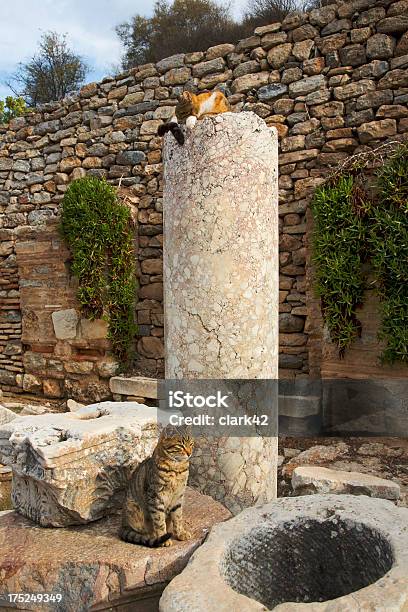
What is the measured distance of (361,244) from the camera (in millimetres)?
4793

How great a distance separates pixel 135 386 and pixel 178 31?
6.54 meters

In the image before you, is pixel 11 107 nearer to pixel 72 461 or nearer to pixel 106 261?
pixel 106 261

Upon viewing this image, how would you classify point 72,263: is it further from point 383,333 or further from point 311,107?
point 383,333

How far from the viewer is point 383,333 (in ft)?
15.2

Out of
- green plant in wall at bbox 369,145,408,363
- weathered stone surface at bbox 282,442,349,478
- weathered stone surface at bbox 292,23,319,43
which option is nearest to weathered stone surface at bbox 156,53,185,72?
weathered stone surface at bbox 292,23,319,43

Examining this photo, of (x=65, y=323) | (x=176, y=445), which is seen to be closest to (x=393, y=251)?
(x=176, y=445)

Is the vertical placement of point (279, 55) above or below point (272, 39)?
below

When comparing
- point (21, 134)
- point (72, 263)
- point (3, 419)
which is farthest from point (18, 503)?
point (21, 134)

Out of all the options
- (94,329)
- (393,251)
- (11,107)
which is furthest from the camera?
(11,107)

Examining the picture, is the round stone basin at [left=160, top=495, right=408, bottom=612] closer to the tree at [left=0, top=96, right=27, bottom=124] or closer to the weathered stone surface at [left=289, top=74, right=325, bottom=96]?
the weathered stone surface at [left=289, top=74, right=325, bottom=96]

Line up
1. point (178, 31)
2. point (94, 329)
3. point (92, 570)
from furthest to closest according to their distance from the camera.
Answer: point (178, 31)
point (94, 329)
point (92, 570)

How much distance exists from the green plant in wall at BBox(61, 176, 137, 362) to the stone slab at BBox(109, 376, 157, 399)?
1.01ft

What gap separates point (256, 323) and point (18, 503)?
1624 millimetres

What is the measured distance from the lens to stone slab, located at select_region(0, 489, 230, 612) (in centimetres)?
209
